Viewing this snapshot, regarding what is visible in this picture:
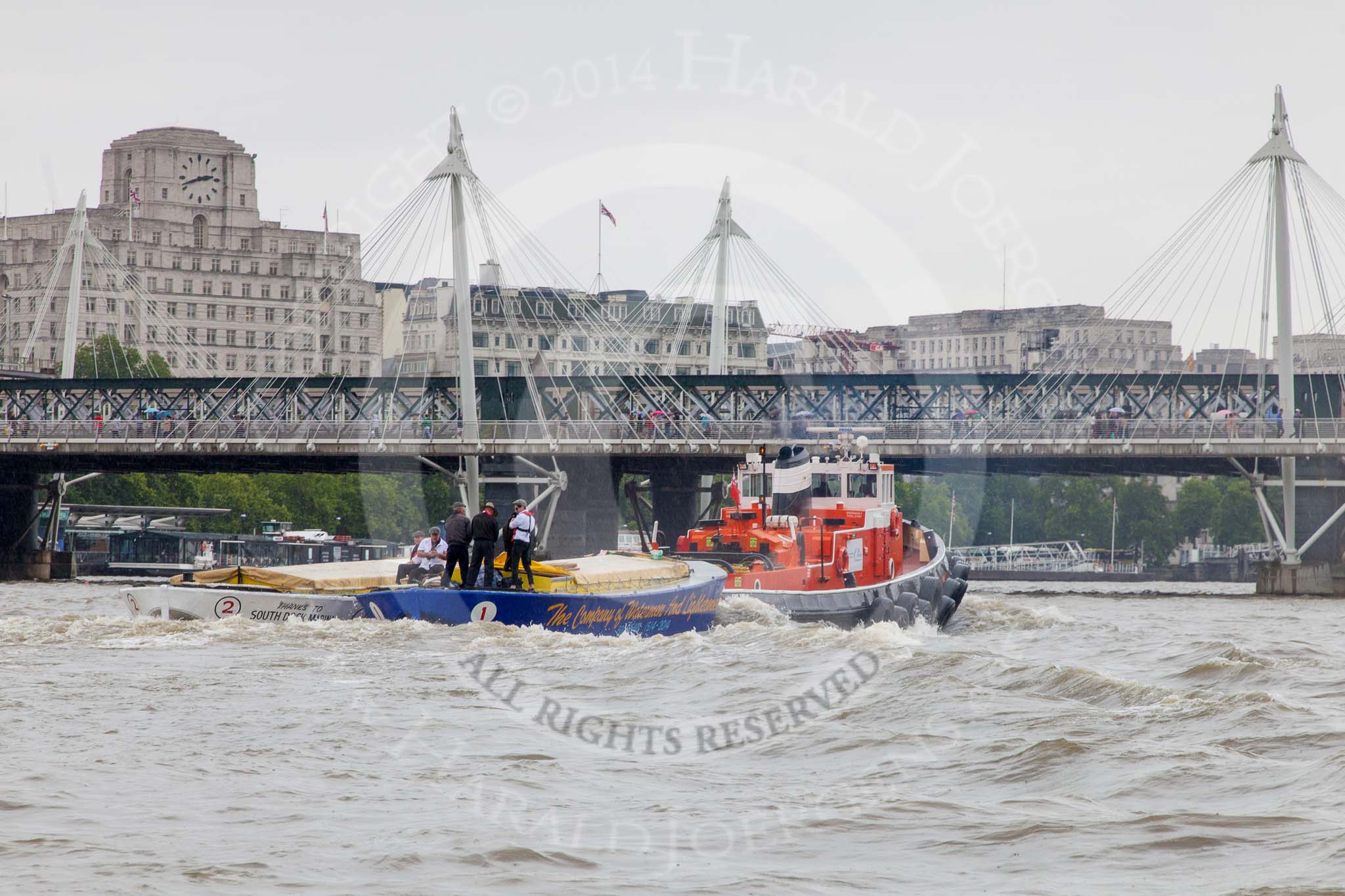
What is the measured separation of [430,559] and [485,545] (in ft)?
12.7

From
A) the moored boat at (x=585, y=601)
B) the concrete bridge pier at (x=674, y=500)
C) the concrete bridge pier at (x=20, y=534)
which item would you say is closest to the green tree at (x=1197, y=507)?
the concrete bridge pier at (x=674, y=500)

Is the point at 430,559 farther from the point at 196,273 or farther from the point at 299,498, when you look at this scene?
the point at 196,273

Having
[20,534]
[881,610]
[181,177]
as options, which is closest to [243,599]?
[881,610]

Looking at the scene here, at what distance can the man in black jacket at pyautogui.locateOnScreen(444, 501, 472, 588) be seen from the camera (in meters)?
31.3

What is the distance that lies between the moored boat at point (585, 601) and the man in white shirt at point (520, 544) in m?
0.45

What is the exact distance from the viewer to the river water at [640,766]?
44.5 ft

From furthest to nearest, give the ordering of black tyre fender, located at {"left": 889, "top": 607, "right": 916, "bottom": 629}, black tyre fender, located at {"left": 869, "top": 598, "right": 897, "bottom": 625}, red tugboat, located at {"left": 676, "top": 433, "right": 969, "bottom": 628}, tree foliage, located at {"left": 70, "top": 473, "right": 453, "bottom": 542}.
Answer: tree foliage, located at {"left": 70, "top": 473, "right": 453, "bottom": 542} → black tyre fender, located at {"left": 889, "top": 607, "right": 916, "bottom": 629} → black tyre fender, located at {"left": 869, "top": 598, "right": 897, "bottom": 625} → red tugboat, located at {"left": 676, "top": 433, "right": 969, "bottom": 628}

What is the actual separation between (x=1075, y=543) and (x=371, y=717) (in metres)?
146

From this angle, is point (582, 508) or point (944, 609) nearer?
point (944, 609)

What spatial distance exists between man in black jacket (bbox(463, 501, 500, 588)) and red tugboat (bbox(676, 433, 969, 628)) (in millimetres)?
8492

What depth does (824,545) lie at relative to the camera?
40.3m

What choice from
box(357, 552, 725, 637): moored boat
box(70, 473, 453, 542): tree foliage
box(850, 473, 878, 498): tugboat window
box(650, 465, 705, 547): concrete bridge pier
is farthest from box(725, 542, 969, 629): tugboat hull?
box(70, 473, 453, 542): tree foliage

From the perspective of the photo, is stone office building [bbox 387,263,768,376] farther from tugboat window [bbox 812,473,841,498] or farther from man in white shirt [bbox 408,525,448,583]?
man in white shirt [bbox 408,525,448,583]

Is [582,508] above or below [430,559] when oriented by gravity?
above
